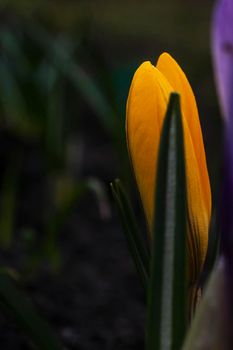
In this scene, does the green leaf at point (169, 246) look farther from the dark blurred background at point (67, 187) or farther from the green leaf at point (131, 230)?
the dark blurred background at point (67, 187)

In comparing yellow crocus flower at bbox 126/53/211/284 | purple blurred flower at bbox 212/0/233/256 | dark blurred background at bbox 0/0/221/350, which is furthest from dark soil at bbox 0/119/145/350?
purple blurred flower at bbox 212/0/233/256

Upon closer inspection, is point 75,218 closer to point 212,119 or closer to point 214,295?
point 212,119

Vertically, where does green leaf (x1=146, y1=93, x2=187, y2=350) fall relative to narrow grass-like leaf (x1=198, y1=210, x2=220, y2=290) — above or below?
above

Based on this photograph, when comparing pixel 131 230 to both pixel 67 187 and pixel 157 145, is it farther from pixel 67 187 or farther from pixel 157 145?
pixel 67 187

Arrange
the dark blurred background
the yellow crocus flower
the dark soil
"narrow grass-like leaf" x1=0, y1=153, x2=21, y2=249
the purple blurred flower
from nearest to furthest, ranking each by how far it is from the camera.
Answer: the purple blurred flower → the yellow crocus flower → the dark soil → the dark blurred background → "narrow grass-like leaf" x1=0, y1=153, x2=21, y2=249

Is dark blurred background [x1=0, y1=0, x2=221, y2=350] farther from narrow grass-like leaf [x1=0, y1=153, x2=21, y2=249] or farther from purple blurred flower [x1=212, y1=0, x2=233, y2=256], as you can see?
purple blurred flower [x1=212, y1=0, x2=233, y2=256]

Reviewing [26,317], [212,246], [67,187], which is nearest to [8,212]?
[67,187]
